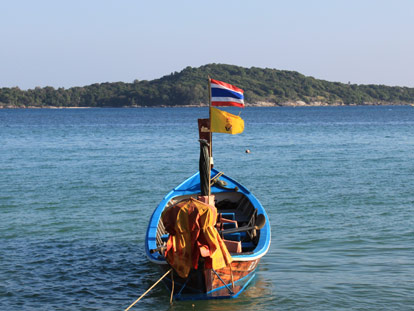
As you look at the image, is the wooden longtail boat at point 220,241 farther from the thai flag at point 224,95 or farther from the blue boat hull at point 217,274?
the thai flag at point 224,95

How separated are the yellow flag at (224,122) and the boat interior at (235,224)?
2.42 m

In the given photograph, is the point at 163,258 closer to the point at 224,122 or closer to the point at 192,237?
the point at 192,237

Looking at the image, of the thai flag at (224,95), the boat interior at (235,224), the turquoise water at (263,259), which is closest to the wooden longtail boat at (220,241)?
the boat interior at (235,224)

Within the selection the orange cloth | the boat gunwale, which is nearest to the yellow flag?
the boat gunwale

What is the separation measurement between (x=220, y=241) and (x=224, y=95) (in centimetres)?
433

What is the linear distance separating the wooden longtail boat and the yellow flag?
50cm

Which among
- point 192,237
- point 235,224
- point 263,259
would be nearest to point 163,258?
point 192,237

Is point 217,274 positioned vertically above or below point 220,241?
below

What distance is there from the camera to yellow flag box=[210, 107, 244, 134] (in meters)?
14.6

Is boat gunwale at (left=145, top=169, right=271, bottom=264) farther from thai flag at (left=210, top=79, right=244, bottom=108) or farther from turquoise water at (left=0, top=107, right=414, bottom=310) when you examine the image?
thai flag at (left=210, top=79, right=244, bottom=108)

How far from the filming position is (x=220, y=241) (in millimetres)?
12422

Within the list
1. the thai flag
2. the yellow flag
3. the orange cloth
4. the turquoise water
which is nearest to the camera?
the orange cloth

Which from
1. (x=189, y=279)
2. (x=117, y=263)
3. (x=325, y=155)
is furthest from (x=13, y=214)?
(x=325, y=155)

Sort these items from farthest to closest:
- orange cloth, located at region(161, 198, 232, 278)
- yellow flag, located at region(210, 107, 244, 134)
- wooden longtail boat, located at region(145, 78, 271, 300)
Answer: yellow flag, located at region(210, 107, 244, 134) → wooden longtail boat, located at region(145, 78, 271, 300) → orange cloth, located at region(161, 198, 232, 278)
